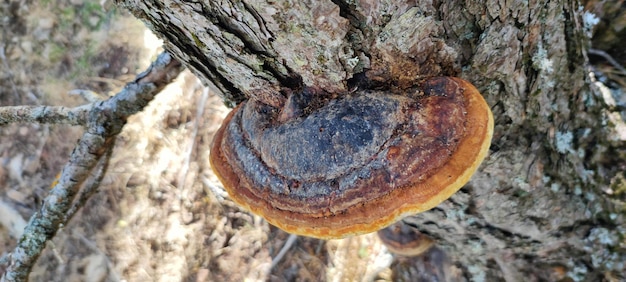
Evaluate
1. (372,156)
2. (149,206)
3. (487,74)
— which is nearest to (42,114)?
(372,156)

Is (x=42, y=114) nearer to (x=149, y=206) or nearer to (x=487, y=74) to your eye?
(x=487, y=74)

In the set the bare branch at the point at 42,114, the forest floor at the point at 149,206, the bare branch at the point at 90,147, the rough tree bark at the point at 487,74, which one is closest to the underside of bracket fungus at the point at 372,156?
the rough tree bark at the point at 487,74

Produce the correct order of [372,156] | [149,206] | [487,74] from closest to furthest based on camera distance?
[372,156], [487,74], [149,206]

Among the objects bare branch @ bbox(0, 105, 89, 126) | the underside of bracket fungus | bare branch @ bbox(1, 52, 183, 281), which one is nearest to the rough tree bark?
the underside of bracket fungus

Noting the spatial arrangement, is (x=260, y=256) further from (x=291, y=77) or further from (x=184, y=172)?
(x=291, y=77)

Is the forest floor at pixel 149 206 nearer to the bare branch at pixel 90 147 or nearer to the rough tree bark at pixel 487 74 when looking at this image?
the rough tree bark at pixel 487 74

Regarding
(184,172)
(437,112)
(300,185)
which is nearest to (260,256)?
(184,172)
